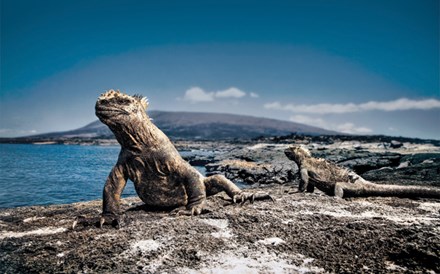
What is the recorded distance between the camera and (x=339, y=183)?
287 inches

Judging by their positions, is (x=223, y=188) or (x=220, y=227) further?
(x=223, y=188)

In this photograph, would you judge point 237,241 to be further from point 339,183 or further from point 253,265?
point 339,183

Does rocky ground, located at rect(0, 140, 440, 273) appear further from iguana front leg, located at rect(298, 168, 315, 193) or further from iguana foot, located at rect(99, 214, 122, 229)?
iguana front leg, located at rect(298, 168, 315, 193)

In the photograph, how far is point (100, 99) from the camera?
4602 mm

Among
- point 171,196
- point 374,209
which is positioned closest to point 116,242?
point 171,196

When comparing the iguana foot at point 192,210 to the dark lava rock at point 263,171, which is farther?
the dark lava rock at point 263,171

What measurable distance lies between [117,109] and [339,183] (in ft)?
17.4

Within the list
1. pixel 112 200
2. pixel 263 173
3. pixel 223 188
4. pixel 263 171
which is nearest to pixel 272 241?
pixel 223 188

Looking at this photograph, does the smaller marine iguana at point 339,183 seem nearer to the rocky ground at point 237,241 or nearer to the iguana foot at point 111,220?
the rocky ground at point 237,241

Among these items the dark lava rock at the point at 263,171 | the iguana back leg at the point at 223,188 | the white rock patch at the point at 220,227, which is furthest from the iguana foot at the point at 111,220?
the dark lava rock at the point at 263,171

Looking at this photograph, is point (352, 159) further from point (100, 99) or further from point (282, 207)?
point (100, 99)

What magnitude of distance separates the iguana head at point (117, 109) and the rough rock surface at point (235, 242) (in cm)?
150

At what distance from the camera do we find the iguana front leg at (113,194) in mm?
4809

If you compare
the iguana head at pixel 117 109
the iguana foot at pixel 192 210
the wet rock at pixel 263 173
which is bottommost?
the wet rock at pixel 263 173
